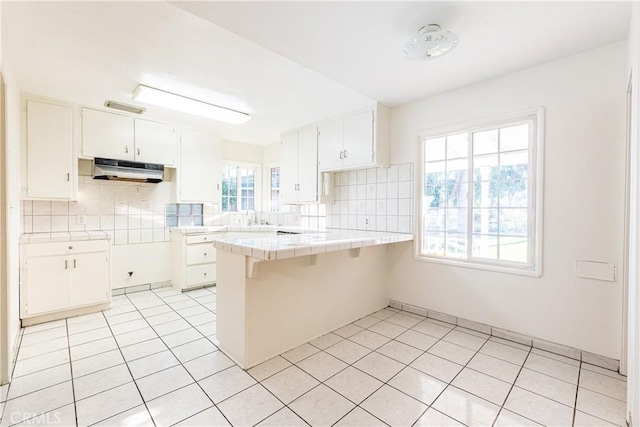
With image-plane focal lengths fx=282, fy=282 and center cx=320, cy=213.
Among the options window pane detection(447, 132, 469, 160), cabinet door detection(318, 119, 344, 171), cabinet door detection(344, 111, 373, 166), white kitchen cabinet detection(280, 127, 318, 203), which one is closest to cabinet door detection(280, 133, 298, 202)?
white kitchen cabinet detection(280, 127, 318, 203)

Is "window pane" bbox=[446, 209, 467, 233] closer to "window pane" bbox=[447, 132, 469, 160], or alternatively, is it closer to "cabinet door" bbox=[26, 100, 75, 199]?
"window pane" bbox=[447, 132, 469, 160]

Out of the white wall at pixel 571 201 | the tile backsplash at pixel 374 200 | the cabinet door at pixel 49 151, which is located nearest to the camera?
the white wall at pixel 571 201

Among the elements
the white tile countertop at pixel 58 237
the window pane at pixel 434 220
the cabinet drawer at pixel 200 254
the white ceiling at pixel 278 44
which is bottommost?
the cabinet drawer at pixel 200 254

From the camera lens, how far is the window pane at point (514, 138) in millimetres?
2479

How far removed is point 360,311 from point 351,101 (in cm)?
235

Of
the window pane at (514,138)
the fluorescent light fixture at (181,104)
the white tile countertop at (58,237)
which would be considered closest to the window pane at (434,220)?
the window pane at (514,138)

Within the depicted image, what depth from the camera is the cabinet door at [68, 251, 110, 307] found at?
120 inches

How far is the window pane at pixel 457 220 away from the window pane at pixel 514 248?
36 cm

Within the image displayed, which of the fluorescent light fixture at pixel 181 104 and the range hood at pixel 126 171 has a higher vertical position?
the fluorescent light fixture at pixel 181 104

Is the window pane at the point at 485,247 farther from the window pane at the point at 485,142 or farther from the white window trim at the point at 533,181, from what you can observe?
the window pane at the point at 485,142

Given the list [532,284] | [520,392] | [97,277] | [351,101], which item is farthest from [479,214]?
[97,277]

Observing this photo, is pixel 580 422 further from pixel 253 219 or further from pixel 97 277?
pixel 253 219

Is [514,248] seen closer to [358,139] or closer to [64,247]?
[358,139]

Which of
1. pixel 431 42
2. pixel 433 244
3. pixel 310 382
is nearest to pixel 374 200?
pixel 433 244
